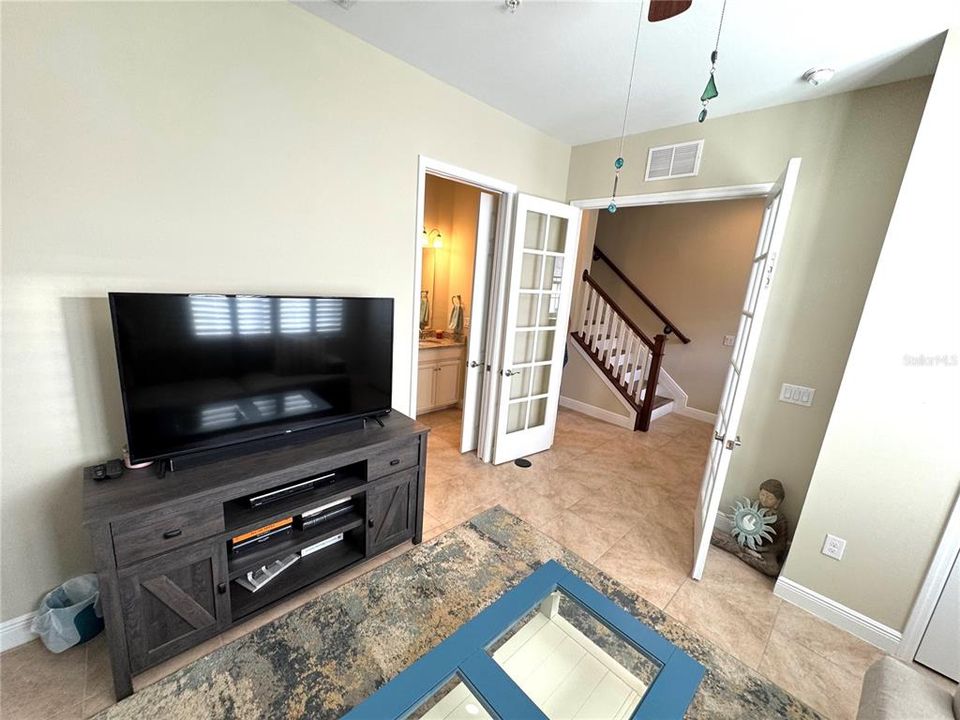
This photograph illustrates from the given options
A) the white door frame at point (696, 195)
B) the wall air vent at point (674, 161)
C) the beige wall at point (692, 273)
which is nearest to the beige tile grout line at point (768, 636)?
the white door frame at point (696, 195)

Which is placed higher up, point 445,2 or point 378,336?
point 445,2

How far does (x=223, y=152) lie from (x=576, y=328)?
4.01 meters

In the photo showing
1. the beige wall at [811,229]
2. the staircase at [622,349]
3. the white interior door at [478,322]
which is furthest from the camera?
the staircase at [622,349]

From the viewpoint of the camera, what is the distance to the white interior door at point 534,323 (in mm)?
3043

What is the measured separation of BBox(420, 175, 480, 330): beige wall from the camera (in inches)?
165

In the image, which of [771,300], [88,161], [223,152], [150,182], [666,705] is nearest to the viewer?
[666,705]

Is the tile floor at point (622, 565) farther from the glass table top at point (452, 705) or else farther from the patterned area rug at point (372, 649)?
the glass table top at point (452, 705)

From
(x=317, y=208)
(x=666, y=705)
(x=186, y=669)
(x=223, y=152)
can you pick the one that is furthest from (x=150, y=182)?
(x=666, y=705)

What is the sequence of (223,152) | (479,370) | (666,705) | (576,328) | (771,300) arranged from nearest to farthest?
(666,705) → (223,152) → (771,300) → (479,370) → (576,328)

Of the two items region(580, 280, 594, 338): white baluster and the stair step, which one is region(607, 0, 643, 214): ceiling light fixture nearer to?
region(580, 280, 594, 338): white baluster

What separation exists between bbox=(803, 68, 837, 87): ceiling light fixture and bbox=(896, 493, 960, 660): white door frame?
2.04 m

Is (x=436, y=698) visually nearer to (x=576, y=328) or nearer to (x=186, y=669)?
(x=186, y=669)

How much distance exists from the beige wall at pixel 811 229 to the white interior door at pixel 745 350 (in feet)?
0.84

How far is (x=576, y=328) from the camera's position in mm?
4863
